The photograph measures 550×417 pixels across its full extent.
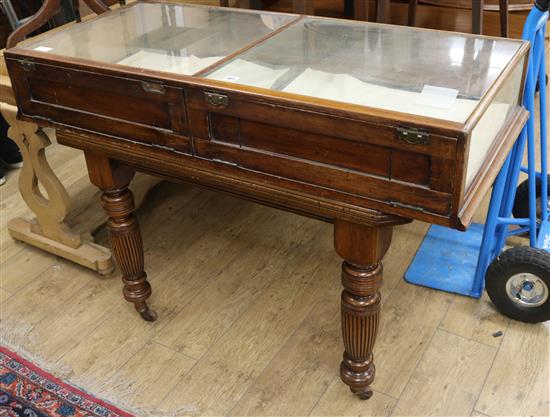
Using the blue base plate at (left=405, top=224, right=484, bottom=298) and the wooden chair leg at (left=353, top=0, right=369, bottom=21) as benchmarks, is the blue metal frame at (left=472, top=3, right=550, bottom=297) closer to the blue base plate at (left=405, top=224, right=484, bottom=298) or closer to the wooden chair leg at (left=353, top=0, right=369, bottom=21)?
the blue base plate at (left=405, top=224, right=484, bottom=298)

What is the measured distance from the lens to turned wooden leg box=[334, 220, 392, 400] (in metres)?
1.46

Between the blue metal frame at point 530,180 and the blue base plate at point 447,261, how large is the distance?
0.24ft

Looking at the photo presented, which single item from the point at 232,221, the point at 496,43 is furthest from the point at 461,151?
the point at 232,221

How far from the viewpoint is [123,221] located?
188cm

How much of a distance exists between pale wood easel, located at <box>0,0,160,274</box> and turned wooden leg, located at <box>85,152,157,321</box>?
0.31 metres

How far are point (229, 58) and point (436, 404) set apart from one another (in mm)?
1060

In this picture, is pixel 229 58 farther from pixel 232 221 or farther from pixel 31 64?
pixel 232 221

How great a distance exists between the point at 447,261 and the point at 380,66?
958 millimetres

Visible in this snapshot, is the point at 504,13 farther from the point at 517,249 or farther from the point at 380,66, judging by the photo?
the point at 380,66

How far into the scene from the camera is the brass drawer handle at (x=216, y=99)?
1392 mm

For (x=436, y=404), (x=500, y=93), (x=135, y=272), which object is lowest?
(x=436, y=404)

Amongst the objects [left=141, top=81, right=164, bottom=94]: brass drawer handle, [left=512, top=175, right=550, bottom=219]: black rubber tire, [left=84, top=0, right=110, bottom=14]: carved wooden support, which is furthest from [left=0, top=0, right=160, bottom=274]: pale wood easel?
[left=512, top=175, right=550, bottom=219]: black rubber tire

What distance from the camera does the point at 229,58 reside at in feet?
5.15

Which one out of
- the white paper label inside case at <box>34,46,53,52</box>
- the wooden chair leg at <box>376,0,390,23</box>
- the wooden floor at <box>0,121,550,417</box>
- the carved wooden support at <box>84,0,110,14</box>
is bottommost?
the wooden floor at <box>0,121,550,417</box>
